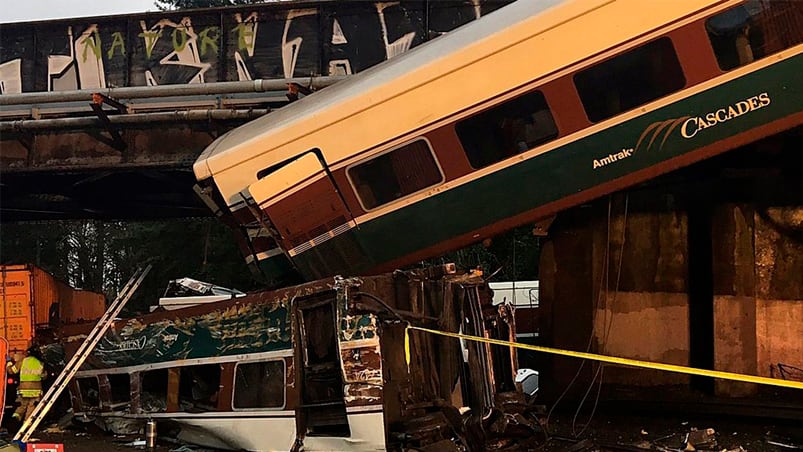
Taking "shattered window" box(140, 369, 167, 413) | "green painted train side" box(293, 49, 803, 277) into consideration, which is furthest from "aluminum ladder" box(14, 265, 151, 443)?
"green painted train side" box(293, 49, 803, 277)

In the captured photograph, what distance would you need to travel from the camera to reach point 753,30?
667 cm

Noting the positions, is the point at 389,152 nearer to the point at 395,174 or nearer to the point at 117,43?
the point at 395,174

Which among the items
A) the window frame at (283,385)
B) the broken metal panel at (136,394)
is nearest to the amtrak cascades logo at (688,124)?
the window frame at (283,385)

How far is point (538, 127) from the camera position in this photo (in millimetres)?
7316

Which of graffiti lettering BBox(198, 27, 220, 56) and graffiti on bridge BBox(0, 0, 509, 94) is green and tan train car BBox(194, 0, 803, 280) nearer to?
graffiti on bridge BBox(0, 0, 509, 94)

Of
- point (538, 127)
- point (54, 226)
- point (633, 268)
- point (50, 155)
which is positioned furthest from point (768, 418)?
point (54, 226)

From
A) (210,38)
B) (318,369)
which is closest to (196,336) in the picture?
(318,369)

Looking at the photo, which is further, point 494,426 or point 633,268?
point 633,268

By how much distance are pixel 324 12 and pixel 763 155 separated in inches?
279

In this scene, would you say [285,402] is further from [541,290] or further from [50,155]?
[50,155]

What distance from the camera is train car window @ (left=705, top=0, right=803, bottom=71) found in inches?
260

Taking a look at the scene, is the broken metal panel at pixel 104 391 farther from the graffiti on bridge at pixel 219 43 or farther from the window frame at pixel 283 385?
the graffiti on bridge at pixel 219 43

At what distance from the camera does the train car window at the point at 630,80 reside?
6848 millimetres

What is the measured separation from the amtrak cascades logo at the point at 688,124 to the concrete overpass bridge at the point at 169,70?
5.29 metres
